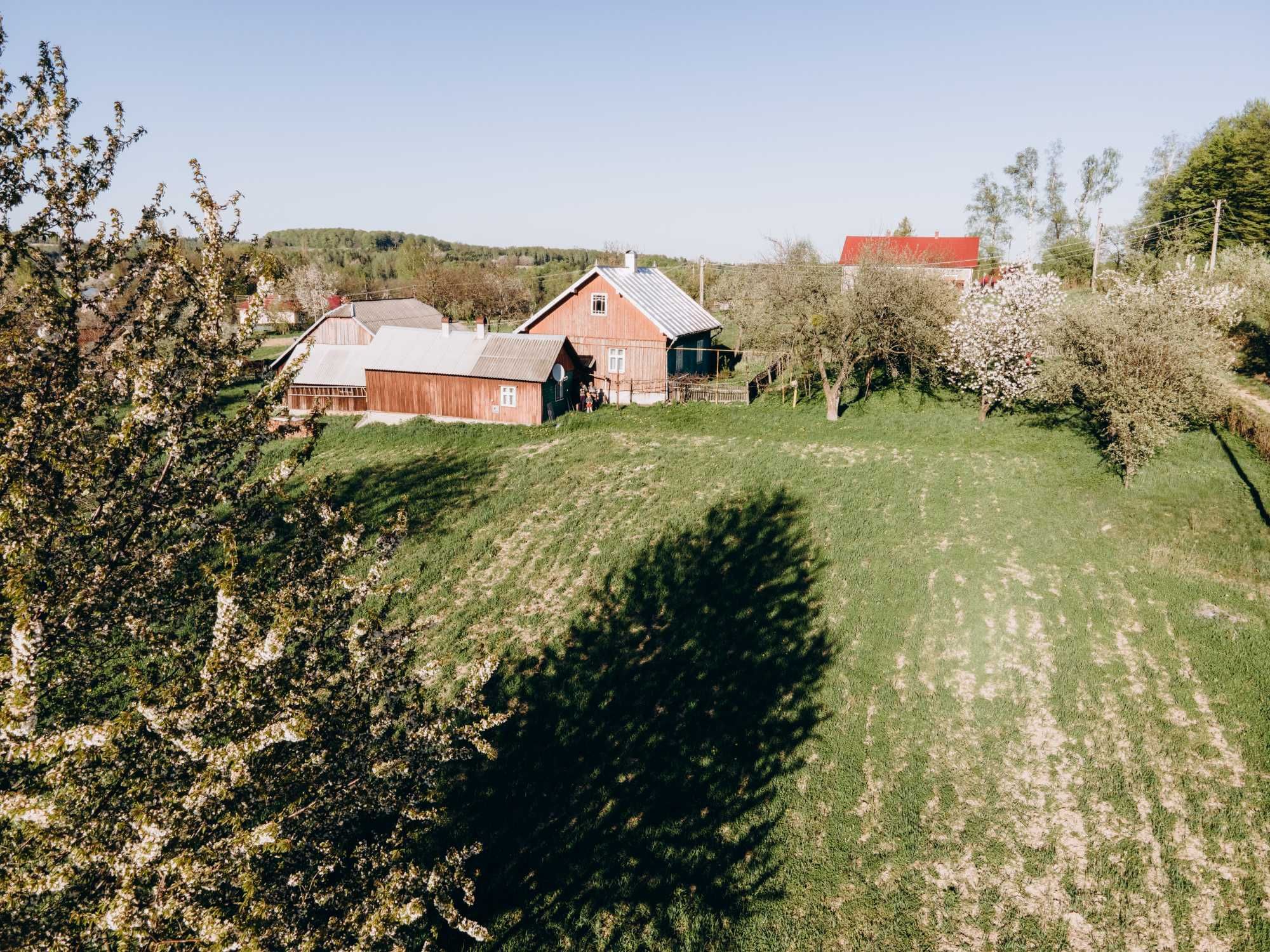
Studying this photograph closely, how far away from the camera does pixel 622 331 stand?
3775 centimetres

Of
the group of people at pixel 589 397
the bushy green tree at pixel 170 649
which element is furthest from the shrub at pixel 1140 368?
the bushy green tree at pixel 170 649

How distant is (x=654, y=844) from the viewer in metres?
12.8

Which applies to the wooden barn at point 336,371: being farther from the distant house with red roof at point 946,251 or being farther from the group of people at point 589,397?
the distant house with red roof at point 946,251

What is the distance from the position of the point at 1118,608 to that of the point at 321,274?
89911 mm

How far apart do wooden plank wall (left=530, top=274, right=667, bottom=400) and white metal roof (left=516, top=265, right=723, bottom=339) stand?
0.37m

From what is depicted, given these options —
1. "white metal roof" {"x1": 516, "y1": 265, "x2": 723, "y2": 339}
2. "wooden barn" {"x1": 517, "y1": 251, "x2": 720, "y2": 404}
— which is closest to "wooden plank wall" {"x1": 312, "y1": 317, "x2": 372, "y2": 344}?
"white metal roof" {"x1": 516, "y1": 265, "x2": 723, "y2": 339}

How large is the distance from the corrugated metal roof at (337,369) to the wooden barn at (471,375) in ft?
4.82

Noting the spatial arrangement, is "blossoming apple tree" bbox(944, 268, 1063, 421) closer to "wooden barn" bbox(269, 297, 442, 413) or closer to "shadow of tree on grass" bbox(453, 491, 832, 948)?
"shadow of tree on grass" bbox(453, 491, 832, 948)

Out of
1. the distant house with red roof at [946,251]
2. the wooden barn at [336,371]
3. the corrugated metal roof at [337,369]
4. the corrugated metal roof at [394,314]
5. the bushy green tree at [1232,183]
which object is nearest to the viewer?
the wooden barn at [336,371]

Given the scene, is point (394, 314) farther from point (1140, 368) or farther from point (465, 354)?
point (1140, 368)

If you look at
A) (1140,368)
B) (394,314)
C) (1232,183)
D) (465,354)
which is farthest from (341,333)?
(1232,183)

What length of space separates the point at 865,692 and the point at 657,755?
531 centimetres

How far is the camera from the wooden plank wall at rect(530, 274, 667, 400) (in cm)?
3731

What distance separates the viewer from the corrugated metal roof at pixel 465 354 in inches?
1318
